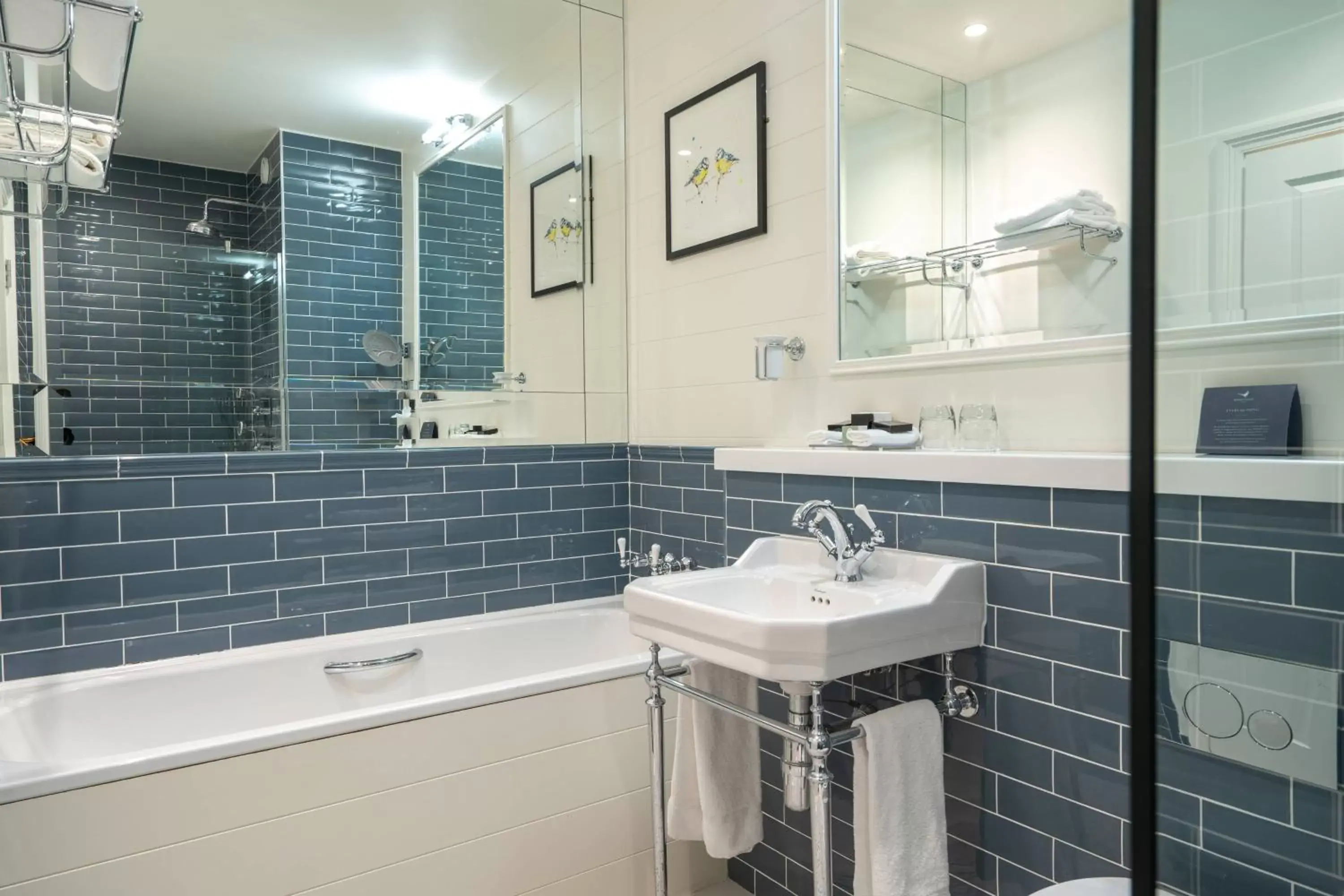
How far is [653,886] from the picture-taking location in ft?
7.77

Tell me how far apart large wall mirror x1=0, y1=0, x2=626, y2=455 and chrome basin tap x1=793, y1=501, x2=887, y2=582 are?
147 cm

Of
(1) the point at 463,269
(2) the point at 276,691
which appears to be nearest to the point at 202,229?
(1) the point at 463,269

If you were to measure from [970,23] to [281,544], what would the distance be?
94.8 inches

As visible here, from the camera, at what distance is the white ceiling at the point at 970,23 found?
5.65 feet

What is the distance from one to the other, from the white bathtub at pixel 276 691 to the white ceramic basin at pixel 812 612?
0.54m

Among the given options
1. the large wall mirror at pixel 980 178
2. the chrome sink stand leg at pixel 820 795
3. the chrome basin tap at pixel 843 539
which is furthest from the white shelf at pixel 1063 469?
the chrome sink stand leg at pixel 820 795

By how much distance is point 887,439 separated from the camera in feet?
6.35

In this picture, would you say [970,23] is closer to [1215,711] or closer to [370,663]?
[1215,711]

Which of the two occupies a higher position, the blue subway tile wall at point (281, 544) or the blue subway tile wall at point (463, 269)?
the blue subway tile wall at point (463, 269)

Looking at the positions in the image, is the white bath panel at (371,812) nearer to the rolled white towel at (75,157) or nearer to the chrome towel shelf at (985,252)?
the chrome towel shelf at (985,252)

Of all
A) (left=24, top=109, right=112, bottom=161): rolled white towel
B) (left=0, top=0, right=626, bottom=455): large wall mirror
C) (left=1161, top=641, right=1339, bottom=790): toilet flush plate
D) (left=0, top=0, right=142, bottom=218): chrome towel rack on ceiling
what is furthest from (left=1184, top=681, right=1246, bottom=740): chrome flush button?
(left=24, top=109, right=112, bottom=161): rolled white towel

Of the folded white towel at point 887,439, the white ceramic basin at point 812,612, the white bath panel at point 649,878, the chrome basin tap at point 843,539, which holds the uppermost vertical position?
the folded white towel at point 887,439

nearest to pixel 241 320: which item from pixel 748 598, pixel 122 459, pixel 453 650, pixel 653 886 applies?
pixel 122 459

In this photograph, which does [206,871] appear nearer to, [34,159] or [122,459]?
[122,459]
